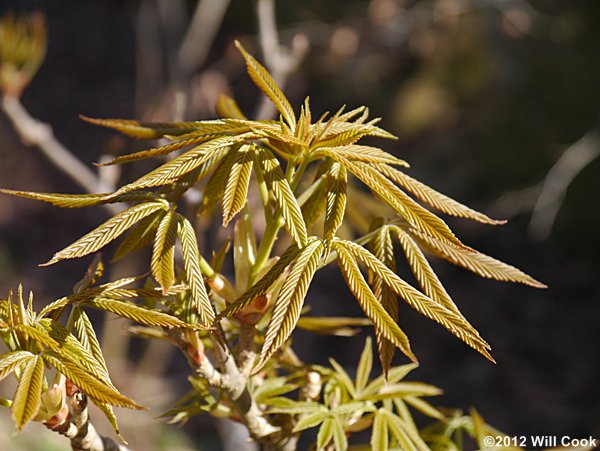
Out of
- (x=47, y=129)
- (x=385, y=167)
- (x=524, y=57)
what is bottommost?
(x=524, y=57)

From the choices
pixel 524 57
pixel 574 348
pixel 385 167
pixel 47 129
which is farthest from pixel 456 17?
pixel 385 167

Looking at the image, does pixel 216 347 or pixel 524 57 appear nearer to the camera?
pixel 216 347

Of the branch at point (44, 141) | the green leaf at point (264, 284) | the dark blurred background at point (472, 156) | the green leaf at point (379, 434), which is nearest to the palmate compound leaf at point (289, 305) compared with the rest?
the green leaf at point (264, 284)

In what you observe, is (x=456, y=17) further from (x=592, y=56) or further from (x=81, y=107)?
(x=81, y=107)

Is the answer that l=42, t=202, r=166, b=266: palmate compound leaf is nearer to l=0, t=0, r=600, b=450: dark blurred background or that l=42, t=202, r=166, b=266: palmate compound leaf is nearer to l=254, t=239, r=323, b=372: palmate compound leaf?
l=254, t=239, r=323, b=372: palmate compound leaf

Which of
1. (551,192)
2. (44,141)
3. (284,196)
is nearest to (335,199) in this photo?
(284,196)

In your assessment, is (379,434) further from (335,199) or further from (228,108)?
(228,108)

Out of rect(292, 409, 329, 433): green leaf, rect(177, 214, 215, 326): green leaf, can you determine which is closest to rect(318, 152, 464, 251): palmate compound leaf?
rect(177, 214, 215, 326): green leaf
